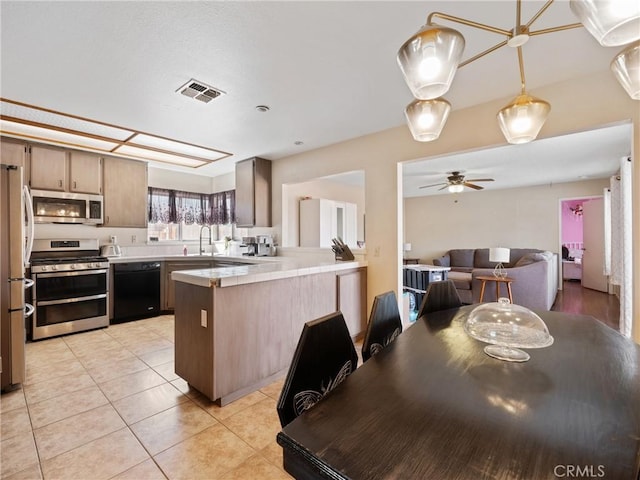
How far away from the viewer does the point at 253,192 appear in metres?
4.49

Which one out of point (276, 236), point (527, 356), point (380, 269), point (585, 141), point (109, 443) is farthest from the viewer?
point (276, 236)

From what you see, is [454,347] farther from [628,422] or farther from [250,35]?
[250,35]

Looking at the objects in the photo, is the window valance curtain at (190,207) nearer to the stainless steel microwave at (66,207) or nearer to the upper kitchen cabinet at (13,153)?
the stainless steel microwave at (66,207)

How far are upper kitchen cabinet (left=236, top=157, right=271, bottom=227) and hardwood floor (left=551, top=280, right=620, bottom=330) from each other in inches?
204

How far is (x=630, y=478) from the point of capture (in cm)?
58

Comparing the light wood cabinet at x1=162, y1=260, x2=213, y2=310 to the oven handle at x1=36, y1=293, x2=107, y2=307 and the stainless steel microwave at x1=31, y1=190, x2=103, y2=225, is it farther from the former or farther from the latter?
the stainless steel microwave at x1=31, y1=190, x2=103, y2=225

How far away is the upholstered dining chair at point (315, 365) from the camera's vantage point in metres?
1.02

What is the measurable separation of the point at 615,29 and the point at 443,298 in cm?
165

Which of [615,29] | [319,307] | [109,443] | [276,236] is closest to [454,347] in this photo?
[615,29]

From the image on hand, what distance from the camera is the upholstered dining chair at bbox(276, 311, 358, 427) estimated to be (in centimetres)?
102

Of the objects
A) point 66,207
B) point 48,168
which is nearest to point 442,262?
point 66,207

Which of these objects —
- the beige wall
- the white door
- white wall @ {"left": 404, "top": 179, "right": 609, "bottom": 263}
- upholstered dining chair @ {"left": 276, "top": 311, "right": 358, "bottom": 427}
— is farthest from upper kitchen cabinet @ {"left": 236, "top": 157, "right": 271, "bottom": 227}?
the white door

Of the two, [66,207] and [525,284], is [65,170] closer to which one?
[66,207]

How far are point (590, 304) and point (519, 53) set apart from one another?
20.5 feet
